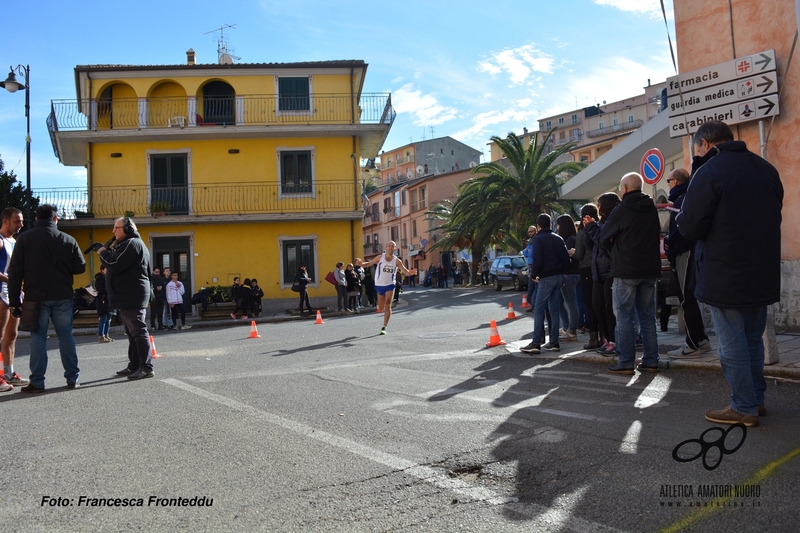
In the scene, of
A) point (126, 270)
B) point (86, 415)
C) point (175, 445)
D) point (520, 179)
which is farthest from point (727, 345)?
point (520, 179)

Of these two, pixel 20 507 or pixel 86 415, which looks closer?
pixel 20 507

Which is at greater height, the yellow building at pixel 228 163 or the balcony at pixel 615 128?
the balcony at pixel 615 128

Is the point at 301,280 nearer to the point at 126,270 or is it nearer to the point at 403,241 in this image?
the point at 126,270

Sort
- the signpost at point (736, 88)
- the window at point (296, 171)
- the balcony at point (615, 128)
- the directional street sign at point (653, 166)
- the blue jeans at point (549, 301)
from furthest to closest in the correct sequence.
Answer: the balcony at point (615, 128)
the window at point (296, 171)
the directional street sign at point (653, 166)
the blue jeans at point (549, 301)
the signpost at point (736, 88)

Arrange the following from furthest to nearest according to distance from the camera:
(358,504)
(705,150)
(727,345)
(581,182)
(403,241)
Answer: (403,241)
(581,182)
(705,150)
(727,345)
(358,504)

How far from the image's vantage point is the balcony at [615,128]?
8322 centimetres

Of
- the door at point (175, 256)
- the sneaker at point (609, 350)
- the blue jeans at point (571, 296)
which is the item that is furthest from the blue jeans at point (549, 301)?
the door at point (175, 256)

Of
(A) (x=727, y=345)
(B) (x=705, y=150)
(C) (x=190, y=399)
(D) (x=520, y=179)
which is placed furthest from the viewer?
(D) (x=520, y=179)

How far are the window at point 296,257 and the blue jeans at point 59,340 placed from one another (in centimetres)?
2117

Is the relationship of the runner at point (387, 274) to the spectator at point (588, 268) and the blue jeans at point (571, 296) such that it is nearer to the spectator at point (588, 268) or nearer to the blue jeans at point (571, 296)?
the blue jeans at point (571, 296)

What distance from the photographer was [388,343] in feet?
38.0

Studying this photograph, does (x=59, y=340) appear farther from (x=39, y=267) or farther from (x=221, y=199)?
(x=221, y=199)

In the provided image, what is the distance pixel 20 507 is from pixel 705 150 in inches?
203

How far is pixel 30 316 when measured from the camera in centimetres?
743
